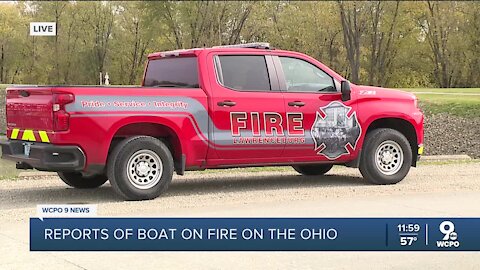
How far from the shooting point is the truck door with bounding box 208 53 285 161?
29.0 feet

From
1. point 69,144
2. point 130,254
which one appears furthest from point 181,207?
point 130,254

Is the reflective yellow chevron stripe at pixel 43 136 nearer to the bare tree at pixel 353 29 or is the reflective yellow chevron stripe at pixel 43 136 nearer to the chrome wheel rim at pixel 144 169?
the chrome wheel rim at pixel 144 169

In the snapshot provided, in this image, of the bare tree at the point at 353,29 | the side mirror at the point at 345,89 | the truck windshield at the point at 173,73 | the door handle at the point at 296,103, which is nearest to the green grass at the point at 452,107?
the side mirror at the point at 345,89

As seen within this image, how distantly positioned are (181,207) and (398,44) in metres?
53.3

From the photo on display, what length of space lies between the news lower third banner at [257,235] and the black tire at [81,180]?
13.4 ft

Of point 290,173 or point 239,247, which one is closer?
point 239,247

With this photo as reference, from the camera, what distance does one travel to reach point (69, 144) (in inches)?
315

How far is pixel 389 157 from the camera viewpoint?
10.0 metres

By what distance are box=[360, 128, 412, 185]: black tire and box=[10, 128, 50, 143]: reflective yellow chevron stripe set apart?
4.37 m

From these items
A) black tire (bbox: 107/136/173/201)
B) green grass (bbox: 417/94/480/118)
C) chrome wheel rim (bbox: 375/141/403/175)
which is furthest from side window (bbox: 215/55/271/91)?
green grass (bbox: 417/94/480/118)

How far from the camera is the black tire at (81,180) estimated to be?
958 cm

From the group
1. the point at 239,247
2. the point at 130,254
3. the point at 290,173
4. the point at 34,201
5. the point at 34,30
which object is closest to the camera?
the point at 239,247

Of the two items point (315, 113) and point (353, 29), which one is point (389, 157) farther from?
point (353, 29)

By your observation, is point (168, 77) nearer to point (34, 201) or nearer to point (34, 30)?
point (34, 201)
